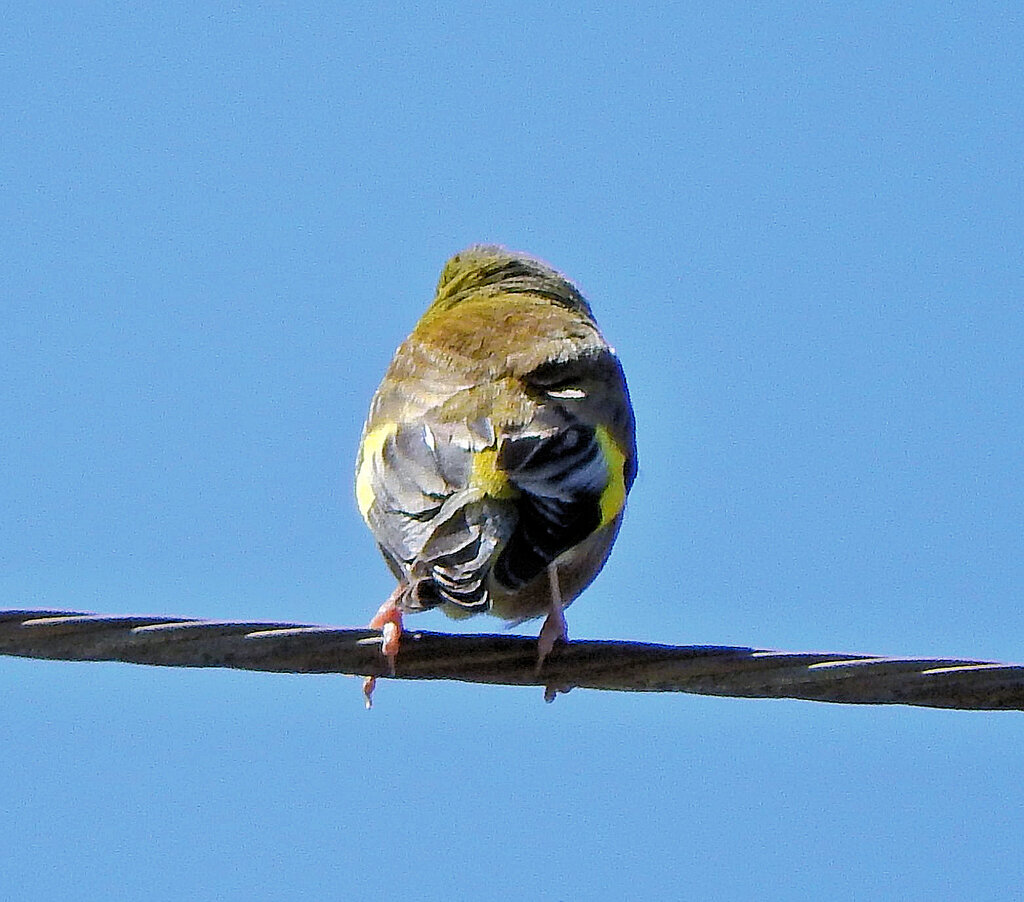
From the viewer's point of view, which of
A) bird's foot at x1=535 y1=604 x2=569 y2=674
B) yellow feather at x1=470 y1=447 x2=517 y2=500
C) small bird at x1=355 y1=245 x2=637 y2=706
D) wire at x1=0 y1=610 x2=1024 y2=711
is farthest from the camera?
yellow feather at x1=470 y1=447 x2=517 y2=500

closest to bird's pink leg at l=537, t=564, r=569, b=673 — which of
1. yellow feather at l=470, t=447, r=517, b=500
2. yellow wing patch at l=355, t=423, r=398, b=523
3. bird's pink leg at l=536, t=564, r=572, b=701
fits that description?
bird's pink leg at l=536, t=564, r=572, b=701

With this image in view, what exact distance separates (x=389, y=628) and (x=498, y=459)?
1471 millimetres

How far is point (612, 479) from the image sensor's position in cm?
710

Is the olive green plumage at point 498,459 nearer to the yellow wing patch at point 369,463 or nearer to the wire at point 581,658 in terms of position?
the yellow wing patch at point 369,463

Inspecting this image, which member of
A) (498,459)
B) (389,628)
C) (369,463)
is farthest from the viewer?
(369,463)

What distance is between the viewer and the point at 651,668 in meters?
5.03

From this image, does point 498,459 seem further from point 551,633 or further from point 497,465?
point 551,633

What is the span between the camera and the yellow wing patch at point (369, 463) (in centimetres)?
680

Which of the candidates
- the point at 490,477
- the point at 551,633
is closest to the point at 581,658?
the point at 551,633

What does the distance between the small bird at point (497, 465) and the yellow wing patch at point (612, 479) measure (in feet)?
0.04

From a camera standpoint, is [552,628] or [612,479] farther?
[612,479]

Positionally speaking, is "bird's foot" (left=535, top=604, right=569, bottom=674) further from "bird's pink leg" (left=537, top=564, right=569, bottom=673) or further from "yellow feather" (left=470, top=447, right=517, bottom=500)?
"yellow feather" (left=470, top=447, right=517, bottom=500)

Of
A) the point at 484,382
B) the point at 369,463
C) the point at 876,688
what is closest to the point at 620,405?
the point at 484,382

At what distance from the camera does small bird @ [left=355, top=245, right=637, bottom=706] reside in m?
5.96
